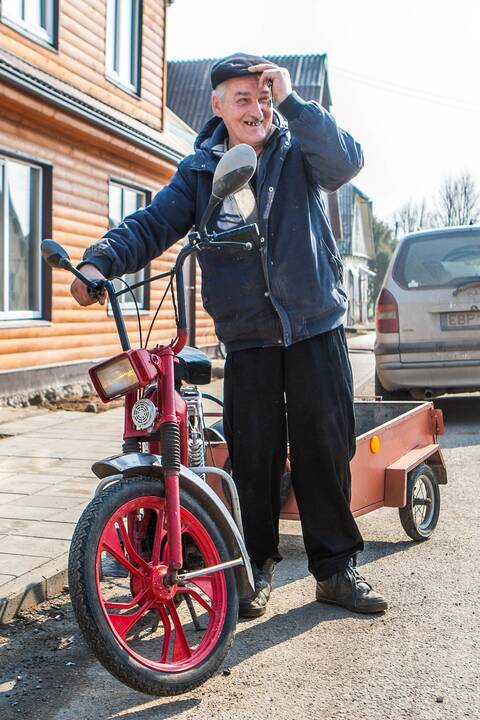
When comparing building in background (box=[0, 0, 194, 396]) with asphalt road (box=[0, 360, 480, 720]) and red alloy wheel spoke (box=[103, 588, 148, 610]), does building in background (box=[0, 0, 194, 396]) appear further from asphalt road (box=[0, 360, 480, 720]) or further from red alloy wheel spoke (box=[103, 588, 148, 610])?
red alloy wheel spoke (box=[103, 588, 148, 610])

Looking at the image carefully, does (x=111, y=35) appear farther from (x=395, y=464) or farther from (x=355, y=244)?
(x=355, y=244)

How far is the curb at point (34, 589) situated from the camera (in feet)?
12.3

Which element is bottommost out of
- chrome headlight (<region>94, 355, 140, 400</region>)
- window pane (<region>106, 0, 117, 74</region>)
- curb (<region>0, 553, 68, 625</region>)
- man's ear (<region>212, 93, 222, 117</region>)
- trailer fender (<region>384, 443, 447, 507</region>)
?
curb (<region>0, 553, 68, 625</region>)

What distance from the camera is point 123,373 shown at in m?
3.05

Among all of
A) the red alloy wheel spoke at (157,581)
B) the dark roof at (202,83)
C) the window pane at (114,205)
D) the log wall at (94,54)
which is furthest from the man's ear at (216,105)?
the dark roof at (202,83)

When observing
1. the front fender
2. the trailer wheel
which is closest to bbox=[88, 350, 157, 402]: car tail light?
the front fender

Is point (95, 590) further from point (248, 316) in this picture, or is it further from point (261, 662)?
point (248, 316)

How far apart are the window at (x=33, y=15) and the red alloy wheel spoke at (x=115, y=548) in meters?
8.78

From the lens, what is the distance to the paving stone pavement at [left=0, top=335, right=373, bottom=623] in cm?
405

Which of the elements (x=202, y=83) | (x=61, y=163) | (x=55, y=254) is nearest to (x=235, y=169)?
(x=55, y=254)

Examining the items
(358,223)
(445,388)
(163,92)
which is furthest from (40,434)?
(358,223)

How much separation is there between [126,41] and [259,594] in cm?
1208

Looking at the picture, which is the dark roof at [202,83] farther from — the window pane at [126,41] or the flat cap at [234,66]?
the flat cap at [234,66]

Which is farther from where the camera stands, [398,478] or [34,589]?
[398,478]
